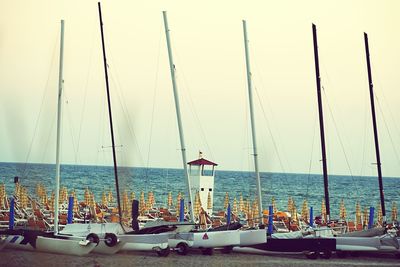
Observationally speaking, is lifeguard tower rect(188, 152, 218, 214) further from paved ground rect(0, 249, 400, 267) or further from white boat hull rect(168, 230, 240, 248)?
white boat hull rect(168, 230, 240, 248)

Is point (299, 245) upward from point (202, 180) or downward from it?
downward

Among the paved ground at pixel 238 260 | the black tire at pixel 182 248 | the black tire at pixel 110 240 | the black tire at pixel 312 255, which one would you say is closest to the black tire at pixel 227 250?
the paved ground at pixel 238 260

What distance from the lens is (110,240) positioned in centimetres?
2025

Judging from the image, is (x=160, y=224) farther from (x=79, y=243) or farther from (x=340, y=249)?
(x=340, y=249)

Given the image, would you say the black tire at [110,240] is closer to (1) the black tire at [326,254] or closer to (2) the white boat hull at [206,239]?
(2) the white boat hull at [206,239]

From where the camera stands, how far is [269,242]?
79.9 feet

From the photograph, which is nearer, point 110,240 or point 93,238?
point 110,240

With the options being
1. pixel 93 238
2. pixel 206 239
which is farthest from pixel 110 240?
pixel 206 239

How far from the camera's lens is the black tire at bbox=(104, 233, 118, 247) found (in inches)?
796

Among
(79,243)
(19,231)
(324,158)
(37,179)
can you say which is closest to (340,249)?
(324,158)

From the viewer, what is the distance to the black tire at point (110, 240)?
20.2m

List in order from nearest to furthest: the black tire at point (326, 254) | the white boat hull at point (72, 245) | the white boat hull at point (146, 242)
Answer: the white boat hull at point (72, 245)
the white boat hull at point (146, 242)
the black tire at point (326, 254)

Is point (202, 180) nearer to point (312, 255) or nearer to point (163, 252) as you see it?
point (312, 255)

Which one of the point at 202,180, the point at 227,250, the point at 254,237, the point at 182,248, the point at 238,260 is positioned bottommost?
the point at 238,260
